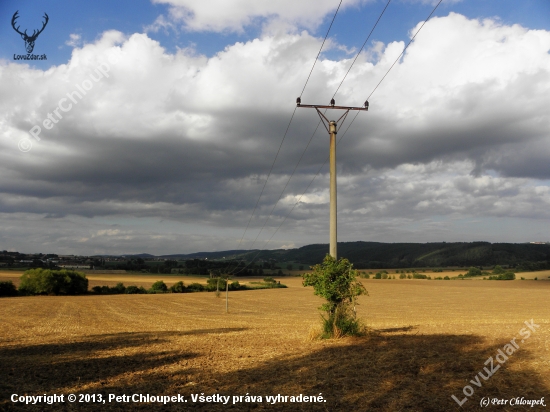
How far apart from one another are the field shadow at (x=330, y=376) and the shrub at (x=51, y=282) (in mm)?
68276

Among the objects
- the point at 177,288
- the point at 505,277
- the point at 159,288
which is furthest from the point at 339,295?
the point at 505,277

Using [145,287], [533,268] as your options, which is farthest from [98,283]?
[533,268]

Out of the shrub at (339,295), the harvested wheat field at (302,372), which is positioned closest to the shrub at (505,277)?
the harvested wheat field at (302,372)

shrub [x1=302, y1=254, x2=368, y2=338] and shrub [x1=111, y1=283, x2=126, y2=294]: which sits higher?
shrub [x1=302, y1=254, x2=368, y2=338]

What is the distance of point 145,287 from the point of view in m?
91.4

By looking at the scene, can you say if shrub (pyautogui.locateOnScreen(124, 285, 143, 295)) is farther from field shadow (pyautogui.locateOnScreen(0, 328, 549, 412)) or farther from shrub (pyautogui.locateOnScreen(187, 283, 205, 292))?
field shadow (pyautogui.locateOnScreen(0, 328, 549, 412))

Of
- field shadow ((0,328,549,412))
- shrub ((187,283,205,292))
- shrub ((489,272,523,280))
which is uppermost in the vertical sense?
field shadow ((0,328,549,412))

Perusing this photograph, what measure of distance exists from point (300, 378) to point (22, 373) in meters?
7.62

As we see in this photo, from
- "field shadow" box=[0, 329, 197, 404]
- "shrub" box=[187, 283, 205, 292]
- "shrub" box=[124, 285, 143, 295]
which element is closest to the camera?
"field shadow" box=[0, 329, 197, 404]

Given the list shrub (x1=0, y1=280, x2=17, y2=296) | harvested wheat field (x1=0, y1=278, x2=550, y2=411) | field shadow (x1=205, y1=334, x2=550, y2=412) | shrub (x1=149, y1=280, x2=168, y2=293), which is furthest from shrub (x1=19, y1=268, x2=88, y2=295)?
field shadow (x1=205, y1=334, x2=550, y2=412)

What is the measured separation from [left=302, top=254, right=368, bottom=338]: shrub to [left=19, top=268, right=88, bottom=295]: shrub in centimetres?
7230

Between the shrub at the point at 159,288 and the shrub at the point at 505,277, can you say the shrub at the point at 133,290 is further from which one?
the shrub at the point at 505,277

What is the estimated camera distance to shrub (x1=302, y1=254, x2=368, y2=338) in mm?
15984

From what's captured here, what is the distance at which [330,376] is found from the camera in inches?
408
